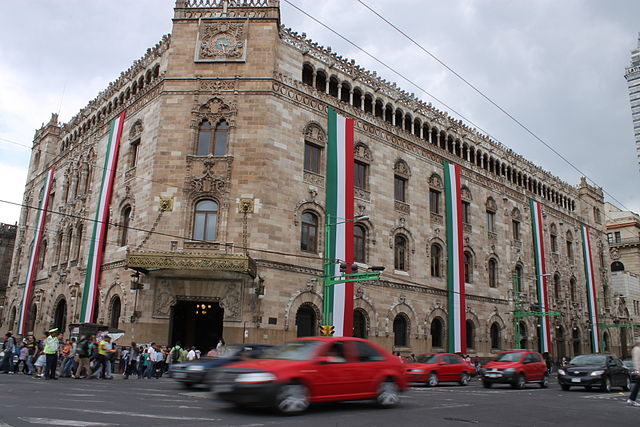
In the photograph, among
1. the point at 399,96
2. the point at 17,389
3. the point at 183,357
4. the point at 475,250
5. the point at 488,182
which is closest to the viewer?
the point at 17,389

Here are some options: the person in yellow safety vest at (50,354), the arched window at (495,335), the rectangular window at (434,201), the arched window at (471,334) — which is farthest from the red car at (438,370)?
the arched window at (495,335)

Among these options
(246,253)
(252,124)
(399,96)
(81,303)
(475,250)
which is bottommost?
(81,303)

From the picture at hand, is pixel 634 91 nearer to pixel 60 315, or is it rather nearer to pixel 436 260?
pixel 436 260

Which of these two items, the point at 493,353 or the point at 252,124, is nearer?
the point at 252,124

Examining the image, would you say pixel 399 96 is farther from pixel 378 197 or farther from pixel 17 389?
pixel 17 389

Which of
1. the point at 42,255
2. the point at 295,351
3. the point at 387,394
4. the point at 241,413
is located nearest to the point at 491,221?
the point at 387,394

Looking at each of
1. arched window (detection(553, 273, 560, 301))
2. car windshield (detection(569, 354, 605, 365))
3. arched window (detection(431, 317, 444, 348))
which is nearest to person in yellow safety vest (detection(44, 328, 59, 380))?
car windshield (detection(569, 354, 605, 365))

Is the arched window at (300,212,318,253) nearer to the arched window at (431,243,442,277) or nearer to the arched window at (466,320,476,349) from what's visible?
the arched window at (431,243,442,277)

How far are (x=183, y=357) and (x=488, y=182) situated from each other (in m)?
28.0

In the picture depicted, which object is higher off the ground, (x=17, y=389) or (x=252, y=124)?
(x=252, y=124)

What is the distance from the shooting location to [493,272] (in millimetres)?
40219

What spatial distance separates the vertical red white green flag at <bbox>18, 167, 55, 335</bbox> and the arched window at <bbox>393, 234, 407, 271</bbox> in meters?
24.4

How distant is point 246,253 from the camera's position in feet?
82.4

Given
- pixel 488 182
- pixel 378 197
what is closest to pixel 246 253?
pixel 378 197
